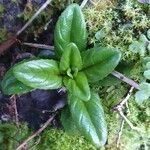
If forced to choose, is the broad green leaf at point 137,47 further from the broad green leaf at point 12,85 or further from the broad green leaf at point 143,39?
the broad green leaf at point 12,85

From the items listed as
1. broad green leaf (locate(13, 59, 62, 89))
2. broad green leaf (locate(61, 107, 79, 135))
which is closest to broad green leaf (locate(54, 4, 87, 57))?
broad green leaf (locate(13, 59, 62, 89))

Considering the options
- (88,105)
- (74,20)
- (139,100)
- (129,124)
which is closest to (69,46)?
(74,20)

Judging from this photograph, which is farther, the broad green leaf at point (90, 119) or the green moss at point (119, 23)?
the green moss at point (119, 23)

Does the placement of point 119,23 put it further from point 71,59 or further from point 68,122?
point 68,122

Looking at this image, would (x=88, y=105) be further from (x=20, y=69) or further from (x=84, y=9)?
(x=84, y=9)

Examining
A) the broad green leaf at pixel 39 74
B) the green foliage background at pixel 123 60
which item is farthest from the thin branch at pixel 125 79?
the broad green leaf at pixel 39 74

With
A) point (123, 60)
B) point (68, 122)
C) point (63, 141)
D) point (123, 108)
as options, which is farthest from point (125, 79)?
point (63, 141)
